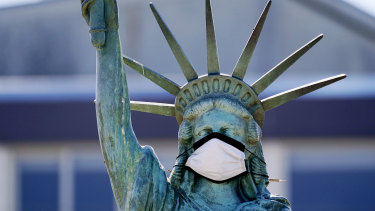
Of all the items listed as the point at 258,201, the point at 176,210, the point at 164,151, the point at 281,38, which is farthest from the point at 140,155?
the point at 281,38

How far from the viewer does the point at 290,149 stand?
47.6 ft

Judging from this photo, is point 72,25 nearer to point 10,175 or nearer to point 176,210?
point 10,175

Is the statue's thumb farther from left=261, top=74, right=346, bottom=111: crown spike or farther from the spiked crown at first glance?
left=261, top=74, right=346, bottom=111: crown spike

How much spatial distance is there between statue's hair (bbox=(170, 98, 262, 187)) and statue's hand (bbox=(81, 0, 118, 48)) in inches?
23.8

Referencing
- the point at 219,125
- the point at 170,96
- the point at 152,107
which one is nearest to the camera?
the point at 219,125

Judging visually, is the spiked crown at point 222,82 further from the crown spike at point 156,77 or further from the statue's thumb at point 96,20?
the statue's thumb at point 96,20

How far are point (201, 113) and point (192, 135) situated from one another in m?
0.12

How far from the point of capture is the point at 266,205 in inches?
195

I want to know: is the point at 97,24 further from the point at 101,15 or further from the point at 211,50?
the point at 211,50

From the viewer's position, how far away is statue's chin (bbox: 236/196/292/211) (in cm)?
491

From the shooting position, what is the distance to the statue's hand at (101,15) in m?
4.79

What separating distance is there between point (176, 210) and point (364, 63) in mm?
11215

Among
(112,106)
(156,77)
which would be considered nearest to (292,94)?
(156,77)

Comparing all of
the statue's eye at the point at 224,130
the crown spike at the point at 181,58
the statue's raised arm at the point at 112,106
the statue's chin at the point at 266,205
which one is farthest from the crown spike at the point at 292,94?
the statue's raised arm at the point at 112,106
